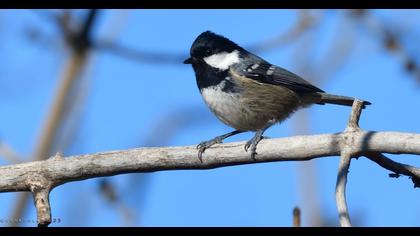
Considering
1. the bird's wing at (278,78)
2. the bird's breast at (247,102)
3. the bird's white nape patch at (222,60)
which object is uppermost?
the bird's white nape patch at (222,60)

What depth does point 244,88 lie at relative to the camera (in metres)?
5.16

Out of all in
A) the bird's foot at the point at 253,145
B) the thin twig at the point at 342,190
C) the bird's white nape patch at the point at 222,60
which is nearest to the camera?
the thin twig at the point at 342,190

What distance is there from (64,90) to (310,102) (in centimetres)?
206

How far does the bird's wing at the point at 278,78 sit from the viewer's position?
536cm

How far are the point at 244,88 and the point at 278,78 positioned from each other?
42cm

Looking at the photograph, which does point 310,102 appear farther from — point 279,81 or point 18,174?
point 18,174

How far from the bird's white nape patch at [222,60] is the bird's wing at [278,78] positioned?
0.12m

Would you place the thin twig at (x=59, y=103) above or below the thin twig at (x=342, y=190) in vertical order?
above

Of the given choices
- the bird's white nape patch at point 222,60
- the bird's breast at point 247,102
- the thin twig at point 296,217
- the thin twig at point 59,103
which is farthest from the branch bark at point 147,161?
the thin twig at point 59,103

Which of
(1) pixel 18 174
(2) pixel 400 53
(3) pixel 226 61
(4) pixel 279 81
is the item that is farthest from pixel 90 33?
(2) pixel 400 53

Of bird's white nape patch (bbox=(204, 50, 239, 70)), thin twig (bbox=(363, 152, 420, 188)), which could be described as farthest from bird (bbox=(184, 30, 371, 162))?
thin twig (bbox=(363, 152, 420, 188))

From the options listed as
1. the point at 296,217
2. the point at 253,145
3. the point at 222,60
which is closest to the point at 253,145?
the point at 253,145

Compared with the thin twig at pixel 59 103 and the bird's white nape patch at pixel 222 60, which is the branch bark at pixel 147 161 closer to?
the bird's white nape patch at pixel 222 60

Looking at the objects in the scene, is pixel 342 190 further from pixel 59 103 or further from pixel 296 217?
pixel 59 103
